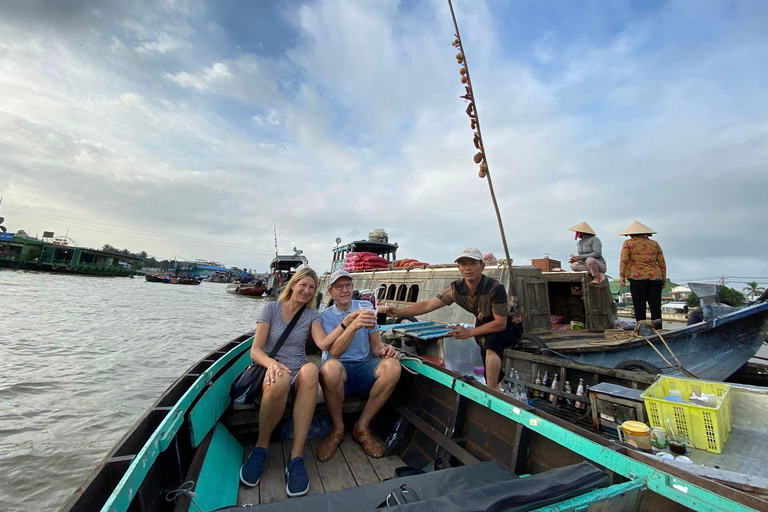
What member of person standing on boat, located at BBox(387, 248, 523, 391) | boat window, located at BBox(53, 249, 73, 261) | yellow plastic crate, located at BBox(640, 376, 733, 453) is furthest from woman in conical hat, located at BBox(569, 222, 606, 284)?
boat window, located at BBox(53, 249, 73, 261)

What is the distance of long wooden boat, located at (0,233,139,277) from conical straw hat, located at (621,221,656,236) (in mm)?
73459

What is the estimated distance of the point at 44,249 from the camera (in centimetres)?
5622

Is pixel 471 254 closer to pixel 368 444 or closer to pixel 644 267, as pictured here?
pixel 368 444

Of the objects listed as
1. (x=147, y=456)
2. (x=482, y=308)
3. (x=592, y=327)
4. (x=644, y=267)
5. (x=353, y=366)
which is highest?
(x=644, y=267)

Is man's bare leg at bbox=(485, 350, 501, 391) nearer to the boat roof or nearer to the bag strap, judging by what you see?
the bag strap

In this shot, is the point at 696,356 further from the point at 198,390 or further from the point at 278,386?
the point at 198,390

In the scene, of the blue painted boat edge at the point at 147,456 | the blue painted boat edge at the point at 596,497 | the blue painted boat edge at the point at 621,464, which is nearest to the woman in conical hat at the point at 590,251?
the blue painted boat edge at the point at 621,464

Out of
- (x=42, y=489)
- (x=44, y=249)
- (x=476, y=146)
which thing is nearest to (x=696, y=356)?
(x=476, y=146)

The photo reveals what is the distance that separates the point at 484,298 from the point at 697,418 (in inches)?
91.2

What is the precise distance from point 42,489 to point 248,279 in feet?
181

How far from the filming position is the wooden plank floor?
2.75 meters

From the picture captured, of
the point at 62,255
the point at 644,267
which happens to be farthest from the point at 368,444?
the point at 62,255

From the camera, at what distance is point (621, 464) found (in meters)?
1.75

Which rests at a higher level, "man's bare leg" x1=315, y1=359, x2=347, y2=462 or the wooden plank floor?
"man's bare leg" x1=315, y1=359, x2=347, y2=462
